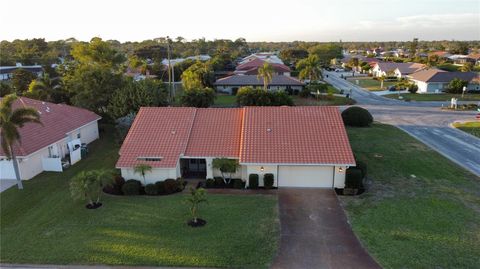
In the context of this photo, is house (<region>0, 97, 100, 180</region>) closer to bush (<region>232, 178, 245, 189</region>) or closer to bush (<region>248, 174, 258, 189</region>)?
bush (<region>232, 178, 245, 189</region>)

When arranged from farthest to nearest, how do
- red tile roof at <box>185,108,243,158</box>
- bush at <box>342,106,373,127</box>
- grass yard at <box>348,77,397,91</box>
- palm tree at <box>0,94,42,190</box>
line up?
1. grass yard at <box>348,77,397,91</box>
2. bush at <box>342,106,373,127</box>
3. red tile roof at <box>185,108,243,158</box>
4. palm tree at <box>0,94,42,190</box>

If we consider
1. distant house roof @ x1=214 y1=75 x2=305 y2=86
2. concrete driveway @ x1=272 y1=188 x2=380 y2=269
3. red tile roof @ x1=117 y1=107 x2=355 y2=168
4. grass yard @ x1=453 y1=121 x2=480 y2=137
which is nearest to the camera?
concrete driveway @ x1=272 y1=188 x2=380 y2=269

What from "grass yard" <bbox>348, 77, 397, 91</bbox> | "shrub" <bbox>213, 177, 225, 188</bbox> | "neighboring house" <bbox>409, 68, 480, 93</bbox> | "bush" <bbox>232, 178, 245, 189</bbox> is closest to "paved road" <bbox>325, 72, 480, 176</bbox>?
"grass yard" <bbox>348, 77, 397, 91</bbox>

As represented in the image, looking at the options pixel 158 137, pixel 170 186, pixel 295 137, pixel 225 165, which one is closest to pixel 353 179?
pixel 295 137

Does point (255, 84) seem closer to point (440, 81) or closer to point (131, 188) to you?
point (440, 81)

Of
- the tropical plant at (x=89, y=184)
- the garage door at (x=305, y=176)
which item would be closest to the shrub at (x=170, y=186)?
the tropical plant at (x=89, y=184)

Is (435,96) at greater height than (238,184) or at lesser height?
greater

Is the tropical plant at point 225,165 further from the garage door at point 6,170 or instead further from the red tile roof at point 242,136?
the garage door at point 6,170

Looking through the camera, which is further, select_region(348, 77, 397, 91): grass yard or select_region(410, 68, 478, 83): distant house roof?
select_region(348, 77, 397, 91): grass yard
